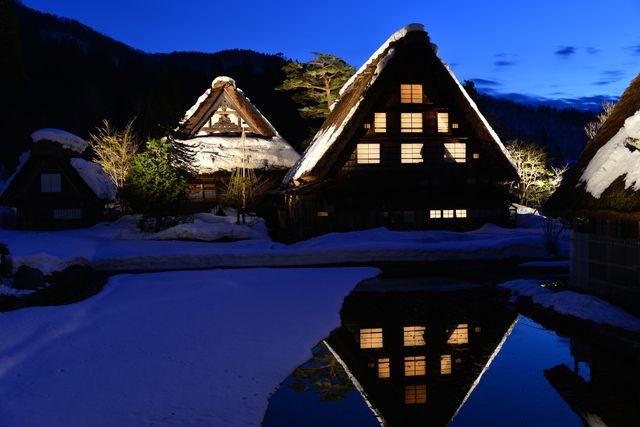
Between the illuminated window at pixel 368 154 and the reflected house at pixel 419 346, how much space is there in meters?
12.6

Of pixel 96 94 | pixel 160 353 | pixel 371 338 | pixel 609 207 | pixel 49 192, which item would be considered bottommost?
pixel 371 338

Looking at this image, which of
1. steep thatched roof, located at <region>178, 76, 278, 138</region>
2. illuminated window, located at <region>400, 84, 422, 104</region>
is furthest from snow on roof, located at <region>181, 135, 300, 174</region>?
illuminated window, located at <region>400, 84, 422, 104</region>

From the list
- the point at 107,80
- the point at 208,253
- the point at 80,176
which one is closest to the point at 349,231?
the point at 208,253

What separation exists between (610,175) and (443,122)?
613 inches

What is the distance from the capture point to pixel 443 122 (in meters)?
27.8

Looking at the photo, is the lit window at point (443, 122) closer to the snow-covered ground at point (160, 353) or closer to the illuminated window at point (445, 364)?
the snow-covered ground at point (160, 353)

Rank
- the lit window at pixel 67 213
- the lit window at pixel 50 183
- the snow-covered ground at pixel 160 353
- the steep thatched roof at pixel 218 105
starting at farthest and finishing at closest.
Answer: the steep thatched roof at pixel 218 105 → the lit window at pixel 67 213 → the lit window at pixel 50 183 → the snow-covered ground at pixel 160 353

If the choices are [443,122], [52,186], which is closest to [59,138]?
[52,186]

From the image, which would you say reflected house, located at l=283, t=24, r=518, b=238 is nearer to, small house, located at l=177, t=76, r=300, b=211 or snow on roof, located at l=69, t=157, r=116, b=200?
small house, located at l=177, t=76, r=300, b=211

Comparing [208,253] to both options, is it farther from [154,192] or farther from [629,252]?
[629,252]

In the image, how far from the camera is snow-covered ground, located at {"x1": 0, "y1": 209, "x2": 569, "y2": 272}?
70.2 feet

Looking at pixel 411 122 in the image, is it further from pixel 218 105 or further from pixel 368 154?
pixel 218 105

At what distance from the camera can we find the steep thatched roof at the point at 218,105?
125ft

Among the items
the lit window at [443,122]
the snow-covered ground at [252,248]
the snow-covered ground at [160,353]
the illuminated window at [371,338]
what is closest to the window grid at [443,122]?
the lit window at [443,122]
